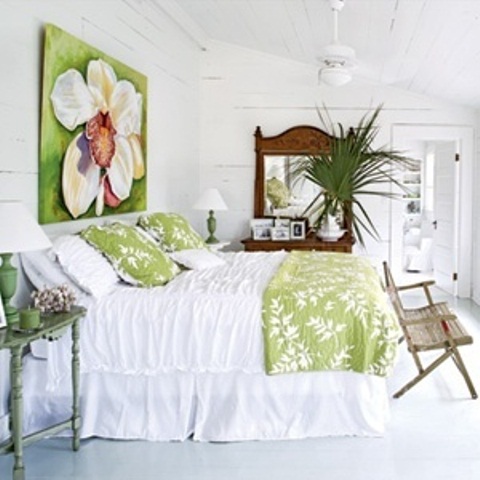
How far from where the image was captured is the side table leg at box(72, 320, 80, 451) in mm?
2723

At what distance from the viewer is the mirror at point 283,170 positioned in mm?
6406

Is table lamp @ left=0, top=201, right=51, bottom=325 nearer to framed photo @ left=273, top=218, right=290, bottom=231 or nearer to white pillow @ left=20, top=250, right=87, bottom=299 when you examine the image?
white pillow @ left=20, top=250, right=87, bottom=299

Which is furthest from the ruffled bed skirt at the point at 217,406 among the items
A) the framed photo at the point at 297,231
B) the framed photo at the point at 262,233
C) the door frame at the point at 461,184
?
the door frame at the point at 461,184

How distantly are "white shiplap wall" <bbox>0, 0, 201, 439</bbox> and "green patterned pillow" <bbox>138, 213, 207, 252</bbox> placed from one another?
0.64 meters

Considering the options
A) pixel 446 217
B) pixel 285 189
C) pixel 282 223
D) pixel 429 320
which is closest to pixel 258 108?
pixel 285 189

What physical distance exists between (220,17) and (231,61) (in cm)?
112

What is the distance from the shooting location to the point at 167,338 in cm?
292

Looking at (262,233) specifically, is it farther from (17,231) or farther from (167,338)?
(17,231)

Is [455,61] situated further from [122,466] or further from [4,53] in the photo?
[122,466]

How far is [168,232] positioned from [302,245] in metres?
2.19

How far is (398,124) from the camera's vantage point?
6508 millimetres

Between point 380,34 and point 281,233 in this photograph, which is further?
point 281,233

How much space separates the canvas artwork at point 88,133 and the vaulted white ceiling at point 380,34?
1258 mm

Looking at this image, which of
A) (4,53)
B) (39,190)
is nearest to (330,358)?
(39,190)
